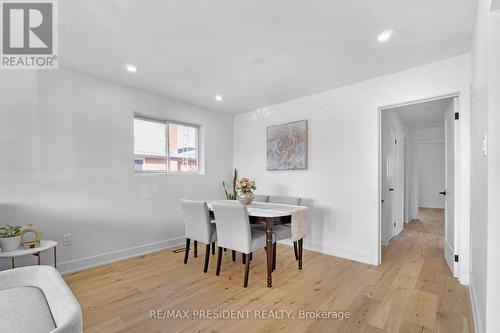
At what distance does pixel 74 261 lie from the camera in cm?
279

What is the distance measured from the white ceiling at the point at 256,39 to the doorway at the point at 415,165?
31.0 inches

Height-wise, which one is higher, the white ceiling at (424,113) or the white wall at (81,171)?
the white ceiling at (424,113)

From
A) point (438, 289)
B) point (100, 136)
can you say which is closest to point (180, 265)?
point (100, 136)

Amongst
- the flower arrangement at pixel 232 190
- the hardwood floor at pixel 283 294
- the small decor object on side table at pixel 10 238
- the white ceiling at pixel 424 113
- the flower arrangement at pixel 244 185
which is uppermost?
the white ceiling at pixel 424 113

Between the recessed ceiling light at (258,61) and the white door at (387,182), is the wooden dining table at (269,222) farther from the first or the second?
the white door at (387,182)

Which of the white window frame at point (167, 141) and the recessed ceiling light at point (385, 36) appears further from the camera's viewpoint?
the white window frame at point (167, 141)

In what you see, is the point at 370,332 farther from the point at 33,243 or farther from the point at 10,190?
the point at 10,190

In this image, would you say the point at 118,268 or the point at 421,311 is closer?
the point at 421,311

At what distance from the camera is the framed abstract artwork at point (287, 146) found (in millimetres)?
3730

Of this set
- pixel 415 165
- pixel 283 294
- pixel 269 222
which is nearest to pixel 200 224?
pixel 269 222

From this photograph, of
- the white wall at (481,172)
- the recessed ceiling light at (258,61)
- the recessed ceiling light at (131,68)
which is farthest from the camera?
the recessed ceiling light at (131,68)

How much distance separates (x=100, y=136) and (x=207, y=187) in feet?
6.13

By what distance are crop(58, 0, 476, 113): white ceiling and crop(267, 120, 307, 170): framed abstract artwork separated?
79 centimetres

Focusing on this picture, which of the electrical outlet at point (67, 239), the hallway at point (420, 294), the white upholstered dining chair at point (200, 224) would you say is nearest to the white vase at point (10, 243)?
the electrical outlet at point (67, 239)
